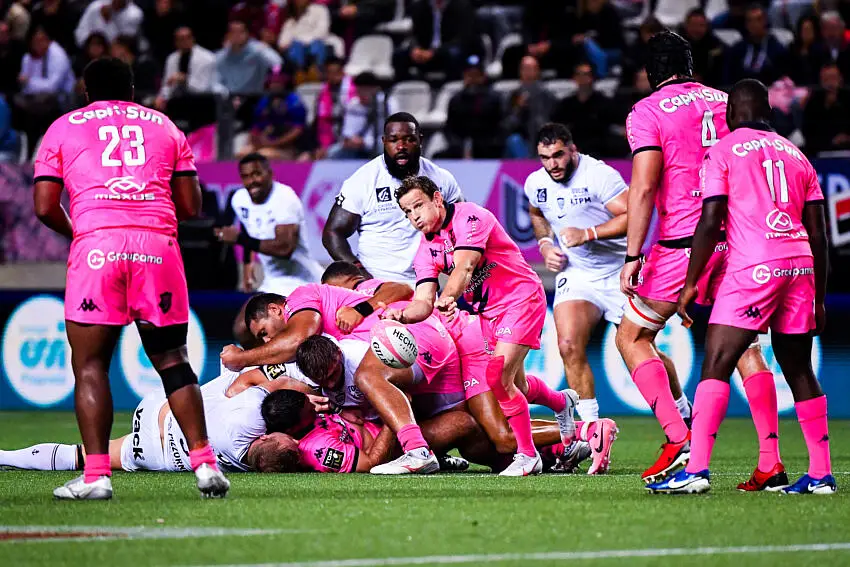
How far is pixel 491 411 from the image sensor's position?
9430 mm

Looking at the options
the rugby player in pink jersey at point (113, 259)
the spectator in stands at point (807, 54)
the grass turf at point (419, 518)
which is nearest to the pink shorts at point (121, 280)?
the rugby player in pink jersey at point (113, 259)

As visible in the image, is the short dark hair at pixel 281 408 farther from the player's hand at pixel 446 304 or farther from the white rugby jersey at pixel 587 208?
the white rugby jersey at pixel 587 208

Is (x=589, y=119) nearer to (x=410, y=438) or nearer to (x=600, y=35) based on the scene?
(x=600, y=35)

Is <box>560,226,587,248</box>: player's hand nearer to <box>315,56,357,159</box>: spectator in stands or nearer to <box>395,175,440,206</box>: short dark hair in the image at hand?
<box>395,175,440,206</box>: short dark hair

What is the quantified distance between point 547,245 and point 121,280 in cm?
467

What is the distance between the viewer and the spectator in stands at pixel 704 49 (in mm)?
15656

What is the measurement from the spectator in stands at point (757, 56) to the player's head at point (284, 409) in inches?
321

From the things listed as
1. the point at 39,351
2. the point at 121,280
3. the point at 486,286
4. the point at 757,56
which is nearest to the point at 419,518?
the point at 121,280

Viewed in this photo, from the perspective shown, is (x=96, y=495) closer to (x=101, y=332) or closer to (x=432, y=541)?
(x=101, y=332)

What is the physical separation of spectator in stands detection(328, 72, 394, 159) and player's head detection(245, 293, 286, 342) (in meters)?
5.34

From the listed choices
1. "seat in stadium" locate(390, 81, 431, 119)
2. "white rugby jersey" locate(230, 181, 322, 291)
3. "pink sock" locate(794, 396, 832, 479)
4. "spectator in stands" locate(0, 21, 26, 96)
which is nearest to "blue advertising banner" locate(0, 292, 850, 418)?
"white rugby jersey" locate(230, 181, 322, 291)

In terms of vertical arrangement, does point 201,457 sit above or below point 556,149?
below

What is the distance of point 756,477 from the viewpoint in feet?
25.3

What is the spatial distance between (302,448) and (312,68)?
28.7ft
